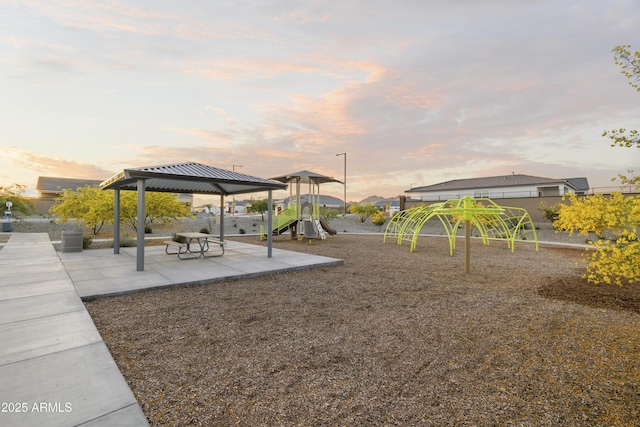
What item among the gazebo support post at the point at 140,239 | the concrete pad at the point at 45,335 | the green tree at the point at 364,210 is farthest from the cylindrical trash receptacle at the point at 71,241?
the green tree at the point at 364,210

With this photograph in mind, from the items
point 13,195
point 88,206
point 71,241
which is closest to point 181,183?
point 71,241

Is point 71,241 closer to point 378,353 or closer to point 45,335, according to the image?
point 45,335

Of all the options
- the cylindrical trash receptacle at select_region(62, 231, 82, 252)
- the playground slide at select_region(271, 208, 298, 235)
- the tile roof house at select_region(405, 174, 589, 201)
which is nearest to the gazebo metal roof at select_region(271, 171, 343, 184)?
the playground slide at select_region(271, 208, 298, 235)

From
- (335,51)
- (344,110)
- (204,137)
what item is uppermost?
(335,51)

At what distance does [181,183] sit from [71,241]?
4.28 m

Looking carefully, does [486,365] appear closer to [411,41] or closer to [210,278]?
[210,278]

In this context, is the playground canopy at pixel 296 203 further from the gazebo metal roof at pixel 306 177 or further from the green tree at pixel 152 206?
the green tree at pixel 152 206

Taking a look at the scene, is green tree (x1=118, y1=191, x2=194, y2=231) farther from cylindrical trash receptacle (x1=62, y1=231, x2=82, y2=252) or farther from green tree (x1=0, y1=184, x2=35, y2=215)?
green tree (x1=0, y1=184, x2=35, y2=215)

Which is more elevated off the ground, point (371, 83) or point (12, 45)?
point (371, 83)

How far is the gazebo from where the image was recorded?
7.27 meters

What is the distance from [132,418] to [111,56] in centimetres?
1185

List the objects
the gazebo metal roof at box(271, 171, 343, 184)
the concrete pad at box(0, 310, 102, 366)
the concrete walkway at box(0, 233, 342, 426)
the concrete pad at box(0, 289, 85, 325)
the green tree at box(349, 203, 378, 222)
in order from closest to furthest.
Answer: the concrete walkway at box(0, 233, 342, 426), the concrete pad at box(0, 310, 102, 366), the concrete pad at box(0, 289, 85, 325), the gazebo metal roof at box(271, 171, 343, 184), the green tree at box(349, 203, 378, 222)

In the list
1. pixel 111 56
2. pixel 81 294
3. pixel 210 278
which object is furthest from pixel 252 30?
pixel 81 294

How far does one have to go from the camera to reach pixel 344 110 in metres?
14.6
